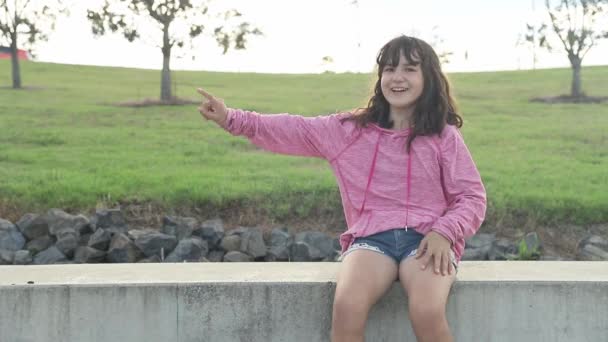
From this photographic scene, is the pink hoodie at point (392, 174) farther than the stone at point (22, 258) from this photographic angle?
No

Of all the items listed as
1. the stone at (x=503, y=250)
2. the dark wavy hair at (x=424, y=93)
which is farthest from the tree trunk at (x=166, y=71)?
the dark wavy hair at (x=424, y=93)

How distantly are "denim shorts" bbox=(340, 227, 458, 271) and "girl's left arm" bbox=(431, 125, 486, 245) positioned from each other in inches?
4.1

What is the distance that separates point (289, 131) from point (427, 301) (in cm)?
94

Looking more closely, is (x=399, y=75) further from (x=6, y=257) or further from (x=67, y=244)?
(x=6, y=257)

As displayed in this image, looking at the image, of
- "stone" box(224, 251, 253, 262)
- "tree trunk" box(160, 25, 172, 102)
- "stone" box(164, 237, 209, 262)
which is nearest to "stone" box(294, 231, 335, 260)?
"stone" box(224, 251, 253, 262)

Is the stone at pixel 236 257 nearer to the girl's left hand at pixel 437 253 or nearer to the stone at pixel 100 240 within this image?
the stone at pixel 100 240

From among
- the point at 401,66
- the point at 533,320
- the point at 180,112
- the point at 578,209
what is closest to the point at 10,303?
the point at 401,66

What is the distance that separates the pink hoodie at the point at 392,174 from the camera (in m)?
3.25

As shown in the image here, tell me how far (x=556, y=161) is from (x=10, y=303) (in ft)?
21.8

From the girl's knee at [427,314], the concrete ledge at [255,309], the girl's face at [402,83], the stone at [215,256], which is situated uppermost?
the girl's face at [402,83]

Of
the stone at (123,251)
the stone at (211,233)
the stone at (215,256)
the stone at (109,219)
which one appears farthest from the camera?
the stone at (109,219)

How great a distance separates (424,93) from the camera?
343 cm

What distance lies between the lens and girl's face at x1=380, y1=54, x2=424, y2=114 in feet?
11.1

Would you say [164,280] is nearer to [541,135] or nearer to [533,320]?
[533,320]
